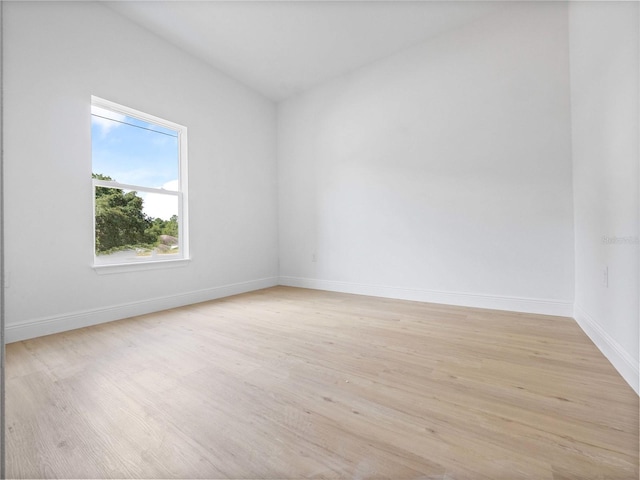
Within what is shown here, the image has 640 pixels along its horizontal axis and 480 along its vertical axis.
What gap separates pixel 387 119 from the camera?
11.8ft

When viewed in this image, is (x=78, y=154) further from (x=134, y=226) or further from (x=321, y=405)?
(x=321, y=405)

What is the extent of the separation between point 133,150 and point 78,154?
1.84ft

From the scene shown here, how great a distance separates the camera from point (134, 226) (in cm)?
301

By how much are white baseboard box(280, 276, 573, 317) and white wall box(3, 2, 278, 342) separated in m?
1.58

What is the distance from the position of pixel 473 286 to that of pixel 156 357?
2963 mm

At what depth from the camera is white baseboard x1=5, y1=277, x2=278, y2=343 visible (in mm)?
2242

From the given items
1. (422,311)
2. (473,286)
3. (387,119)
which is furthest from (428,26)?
(422,311)

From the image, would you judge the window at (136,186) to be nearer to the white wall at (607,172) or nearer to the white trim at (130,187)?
the white trim at (130,187)

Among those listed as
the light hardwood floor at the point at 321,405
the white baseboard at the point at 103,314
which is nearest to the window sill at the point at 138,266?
the white baseboard at the point at 103,314

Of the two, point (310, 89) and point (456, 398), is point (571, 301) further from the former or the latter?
point (310, 89)

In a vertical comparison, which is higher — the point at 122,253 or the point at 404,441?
the point at 122,253

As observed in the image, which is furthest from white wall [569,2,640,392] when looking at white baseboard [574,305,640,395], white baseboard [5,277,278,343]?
white baseboard [5,277,278,343]

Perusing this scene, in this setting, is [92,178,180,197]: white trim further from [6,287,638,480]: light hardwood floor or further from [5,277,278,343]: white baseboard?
[6,287,638,480]: light hardwood floor

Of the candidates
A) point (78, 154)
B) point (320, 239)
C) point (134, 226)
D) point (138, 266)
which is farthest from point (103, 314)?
point (320, 239)
